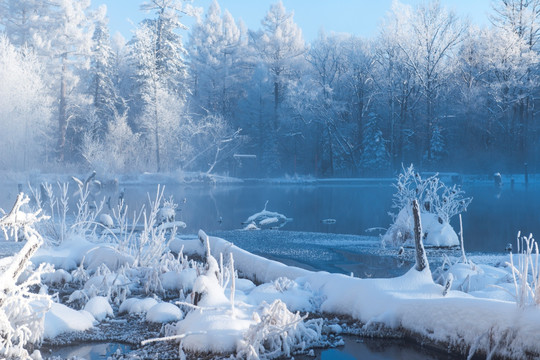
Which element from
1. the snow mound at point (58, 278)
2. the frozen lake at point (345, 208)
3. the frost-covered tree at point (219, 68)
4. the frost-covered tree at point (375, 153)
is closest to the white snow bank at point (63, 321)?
the snow mound at point (58, 278)

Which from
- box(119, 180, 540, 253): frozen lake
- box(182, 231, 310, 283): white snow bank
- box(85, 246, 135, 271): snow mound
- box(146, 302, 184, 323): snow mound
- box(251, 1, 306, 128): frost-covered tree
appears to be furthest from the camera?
box(251, 1, 306, 128): frost-covered tree

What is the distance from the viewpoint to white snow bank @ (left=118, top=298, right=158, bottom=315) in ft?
21.5

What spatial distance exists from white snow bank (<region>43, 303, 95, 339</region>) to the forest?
25.3 metres

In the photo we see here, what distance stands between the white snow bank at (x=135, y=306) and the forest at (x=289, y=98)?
24765mm

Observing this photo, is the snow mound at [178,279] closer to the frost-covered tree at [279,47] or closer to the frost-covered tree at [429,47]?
the frost-covered tree at [429,47]

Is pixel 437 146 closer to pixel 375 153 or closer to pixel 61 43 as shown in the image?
pixel 375 153

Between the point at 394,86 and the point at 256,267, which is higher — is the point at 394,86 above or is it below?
above

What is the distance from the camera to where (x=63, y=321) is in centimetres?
579

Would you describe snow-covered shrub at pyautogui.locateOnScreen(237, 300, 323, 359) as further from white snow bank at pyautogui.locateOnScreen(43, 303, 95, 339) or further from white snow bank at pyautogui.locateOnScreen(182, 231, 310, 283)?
white snow bank at pyautogui.locateOnScreen(182, 231, 310, 283)

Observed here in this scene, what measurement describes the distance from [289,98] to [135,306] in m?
33.5

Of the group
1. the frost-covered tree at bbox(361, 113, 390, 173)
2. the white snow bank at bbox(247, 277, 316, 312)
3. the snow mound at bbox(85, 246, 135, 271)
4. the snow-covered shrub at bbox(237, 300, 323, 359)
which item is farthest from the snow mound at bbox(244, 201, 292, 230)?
the frost-covered tree at bbox(361, 113, 390, 173)

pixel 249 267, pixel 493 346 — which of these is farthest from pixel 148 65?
pixel 493 346

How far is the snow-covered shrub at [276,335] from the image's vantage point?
471 centimetres

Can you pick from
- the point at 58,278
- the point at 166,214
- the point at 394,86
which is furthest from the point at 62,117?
the point at 58,278
